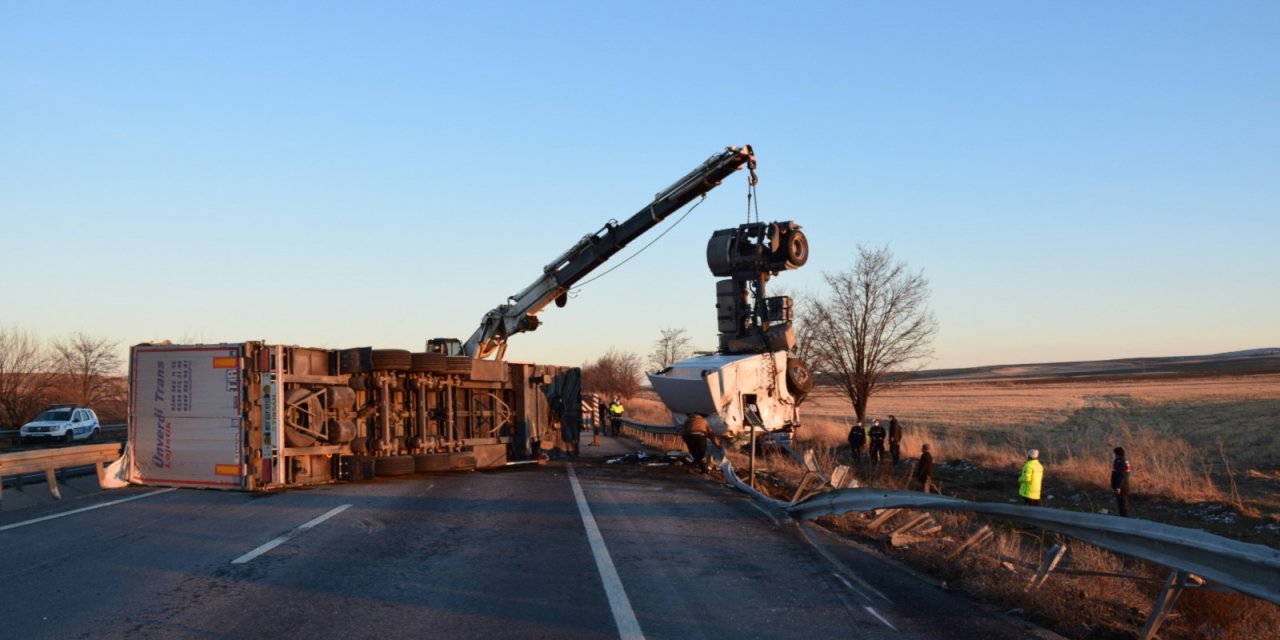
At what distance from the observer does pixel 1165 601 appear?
6105 mm

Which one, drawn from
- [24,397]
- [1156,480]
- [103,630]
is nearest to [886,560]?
[103,630]

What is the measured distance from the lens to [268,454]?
1539cm

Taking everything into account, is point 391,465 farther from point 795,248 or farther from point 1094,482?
point 1094,482

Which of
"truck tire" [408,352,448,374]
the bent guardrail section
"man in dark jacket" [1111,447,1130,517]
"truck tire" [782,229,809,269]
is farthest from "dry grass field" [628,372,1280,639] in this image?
the bent guardrail section

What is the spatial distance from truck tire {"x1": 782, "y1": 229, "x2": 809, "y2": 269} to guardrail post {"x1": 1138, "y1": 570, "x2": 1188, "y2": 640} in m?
16.6

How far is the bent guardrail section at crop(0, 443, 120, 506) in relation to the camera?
50.3 feet

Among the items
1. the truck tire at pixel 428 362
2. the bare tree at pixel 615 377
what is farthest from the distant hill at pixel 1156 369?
the truck tire at pixel 428 362

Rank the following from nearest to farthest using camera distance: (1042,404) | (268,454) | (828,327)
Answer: (268,454), (828,327), (1042,404)

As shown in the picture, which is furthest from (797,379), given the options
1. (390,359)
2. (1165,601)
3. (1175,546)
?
(1175,546)

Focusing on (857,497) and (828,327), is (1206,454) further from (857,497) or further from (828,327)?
(857,497)

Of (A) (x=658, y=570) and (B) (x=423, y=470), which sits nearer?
(A) (x=658, y=570)

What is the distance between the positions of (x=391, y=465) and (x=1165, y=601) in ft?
44.6

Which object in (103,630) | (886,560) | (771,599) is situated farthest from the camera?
(886,560)

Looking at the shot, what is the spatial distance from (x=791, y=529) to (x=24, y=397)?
46.0 meters
